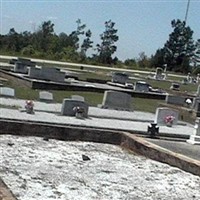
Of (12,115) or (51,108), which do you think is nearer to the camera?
(12,115)

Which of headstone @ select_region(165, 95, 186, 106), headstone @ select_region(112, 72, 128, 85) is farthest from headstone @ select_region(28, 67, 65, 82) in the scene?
headstone @ select_region(112, 72, 128, 85)

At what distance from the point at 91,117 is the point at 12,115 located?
9.37ft

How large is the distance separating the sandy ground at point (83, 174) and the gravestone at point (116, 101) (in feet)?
29.6

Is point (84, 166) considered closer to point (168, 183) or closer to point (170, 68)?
point (168, 183)

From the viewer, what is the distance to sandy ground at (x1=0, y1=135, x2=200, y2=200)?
8.01 metres

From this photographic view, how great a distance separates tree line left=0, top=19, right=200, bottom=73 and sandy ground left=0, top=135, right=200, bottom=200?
66.5 m

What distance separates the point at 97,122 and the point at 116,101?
15.0 ft

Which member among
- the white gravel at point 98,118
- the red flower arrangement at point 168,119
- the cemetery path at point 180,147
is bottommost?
the white gravel at point 98,118

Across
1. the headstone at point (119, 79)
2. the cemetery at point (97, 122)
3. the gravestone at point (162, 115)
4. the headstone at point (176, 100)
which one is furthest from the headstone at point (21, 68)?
the gravestone at point (162, 115)

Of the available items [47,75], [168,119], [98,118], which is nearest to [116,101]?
[168,119]

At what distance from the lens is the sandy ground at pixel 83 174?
8008 millimetres

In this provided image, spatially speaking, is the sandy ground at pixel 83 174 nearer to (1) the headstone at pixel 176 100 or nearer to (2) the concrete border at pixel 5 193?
(2) the concrete border at pixel 5 193

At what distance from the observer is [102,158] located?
35.2 ft

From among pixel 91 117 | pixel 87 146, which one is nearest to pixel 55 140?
pixel 87 146
